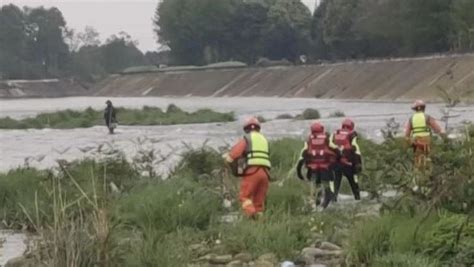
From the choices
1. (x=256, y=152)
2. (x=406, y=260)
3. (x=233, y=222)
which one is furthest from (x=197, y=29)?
(x=406, y=260)

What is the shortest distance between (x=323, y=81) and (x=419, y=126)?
8187cm

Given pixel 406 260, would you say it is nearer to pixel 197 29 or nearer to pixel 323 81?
pixel 323 81

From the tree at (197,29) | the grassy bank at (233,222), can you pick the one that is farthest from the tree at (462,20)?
the grassy bank at (233,222)

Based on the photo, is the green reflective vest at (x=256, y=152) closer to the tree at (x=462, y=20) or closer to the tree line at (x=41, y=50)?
the tree at (x=462, y=20)

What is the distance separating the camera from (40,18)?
167 metres

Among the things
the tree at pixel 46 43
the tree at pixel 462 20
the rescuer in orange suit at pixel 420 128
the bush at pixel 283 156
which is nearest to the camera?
the rescuer in orange suit at pixel 420 128

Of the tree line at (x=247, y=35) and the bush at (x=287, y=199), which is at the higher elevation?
the tree line at (x=247, y=35)

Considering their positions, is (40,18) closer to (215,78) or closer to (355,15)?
(215,78)

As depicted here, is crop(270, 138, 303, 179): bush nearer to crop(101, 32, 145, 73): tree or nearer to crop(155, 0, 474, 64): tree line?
crop(155, 0, 474, 64): tree line

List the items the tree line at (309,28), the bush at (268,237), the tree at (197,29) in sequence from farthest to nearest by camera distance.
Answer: the tree at (197,29)
the tree line at (309,28)
the bush at (268,237)

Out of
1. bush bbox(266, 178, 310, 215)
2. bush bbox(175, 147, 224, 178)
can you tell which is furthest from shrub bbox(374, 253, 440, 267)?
bush bbox(175, 147, 224, 178)

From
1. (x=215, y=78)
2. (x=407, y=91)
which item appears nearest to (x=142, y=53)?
(x=215, y=78)

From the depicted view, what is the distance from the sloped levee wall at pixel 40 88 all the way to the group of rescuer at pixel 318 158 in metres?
128

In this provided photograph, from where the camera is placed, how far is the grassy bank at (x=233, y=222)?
10.0 metres
